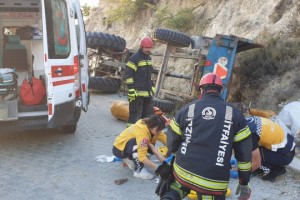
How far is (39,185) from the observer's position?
427 cm

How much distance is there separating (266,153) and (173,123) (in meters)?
2.02

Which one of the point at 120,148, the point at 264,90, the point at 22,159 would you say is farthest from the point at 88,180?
the point at 264,90

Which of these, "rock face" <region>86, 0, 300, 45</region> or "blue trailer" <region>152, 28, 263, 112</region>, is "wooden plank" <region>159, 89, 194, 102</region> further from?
"rock face" <region>86, 0, 300, 45</region>

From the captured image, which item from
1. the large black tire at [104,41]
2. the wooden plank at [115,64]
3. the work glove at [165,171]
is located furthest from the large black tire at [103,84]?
the work glove at [165,171]

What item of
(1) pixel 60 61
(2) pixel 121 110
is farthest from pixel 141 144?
(2) pixel 121 110

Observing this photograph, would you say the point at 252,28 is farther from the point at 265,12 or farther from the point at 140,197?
the point at 140,197

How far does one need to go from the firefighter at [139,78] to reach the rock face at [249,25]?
2.69m

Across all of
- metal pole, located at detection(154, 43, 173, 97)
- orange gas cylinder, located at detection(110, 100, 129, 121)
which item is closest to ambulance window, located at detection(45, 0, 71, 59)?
orange gas cylinder, located at detection(110, 100, 129, 121)

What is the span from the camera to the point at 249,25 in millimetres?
10570

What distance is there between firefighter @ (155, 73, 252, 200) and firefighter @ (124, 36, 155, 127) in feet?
9.79

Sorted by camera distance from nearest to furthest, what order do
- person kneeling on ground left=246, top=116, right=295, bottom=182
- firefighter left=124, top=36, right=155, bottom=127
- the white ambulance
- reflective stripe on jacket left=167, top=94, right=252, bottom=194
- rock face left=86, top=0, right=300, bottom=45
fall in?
reflective stripe on jacket left=167, top=94, right=252, bottom=194 → person kneeling on ground left=246, top=116, right=295, bottom=182 → the white ambulance → firefighter left=124, top=36, right=155, bottom=127 → rock face left=86, top=0, right=300, bottom=45

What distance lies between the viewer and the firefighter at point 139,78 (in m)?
5.79

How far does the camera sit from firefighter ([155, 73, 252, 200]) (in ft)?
8.88

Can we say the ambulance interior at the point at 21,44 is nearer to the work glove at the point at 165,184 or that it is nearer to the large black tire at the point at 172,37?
the large black tire at the point at 172,37
